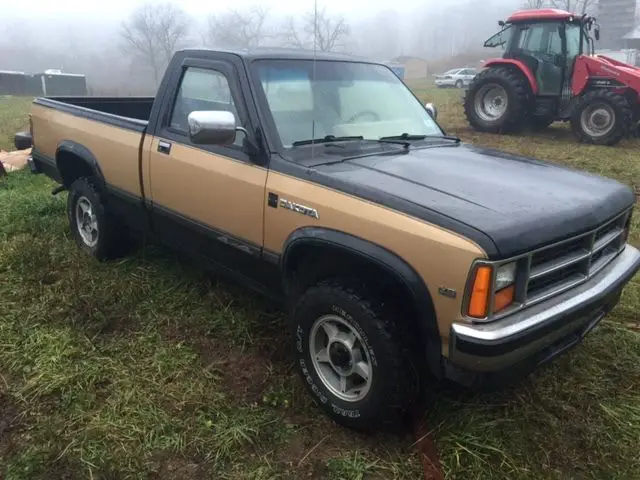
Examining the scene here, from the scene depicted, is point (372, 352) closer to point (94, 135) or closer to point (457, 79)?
point (94, 135)

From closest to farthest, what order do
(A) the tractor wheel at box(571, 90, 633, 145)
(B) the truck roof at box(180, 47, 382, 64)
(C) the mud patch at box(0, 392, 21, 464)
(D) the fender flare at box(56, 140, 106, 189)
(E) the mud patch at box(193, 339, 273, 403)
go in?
1. (C) the mud patch at box(0, 392, 21, 464)
2. (E) the mud patch at box(193, 339, 273, 403)
3. (B) the truck roof at box(180, 47, 382, 64)
4. (D) the fender flare at box(56, 140, 106, 189)
5. (A) the tractor wheel at box(571, 90, 633, 145)

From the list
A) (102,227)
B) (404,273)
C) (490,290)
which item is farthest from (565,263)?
(102,227)

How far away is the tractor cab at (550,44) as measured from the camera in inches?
444

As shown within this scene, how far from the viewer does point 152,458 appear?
274 cm

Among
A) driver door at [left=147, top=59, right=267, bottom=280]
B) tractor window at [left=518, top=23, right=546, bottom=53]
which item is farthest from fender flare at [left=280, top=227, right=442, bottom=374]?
tractor window at [left=518, top=23, right=546, bottom=53]

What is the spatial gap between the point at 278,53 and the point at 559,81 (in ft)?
31.0

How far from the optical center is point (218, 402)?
3143mm

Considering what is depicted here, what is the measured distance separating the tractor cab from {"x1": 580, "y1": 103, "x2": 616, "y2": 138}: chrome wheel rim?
0.63 meters

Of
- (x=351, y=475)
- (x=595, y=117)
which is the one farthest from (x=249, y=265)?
(x=595, y=117)

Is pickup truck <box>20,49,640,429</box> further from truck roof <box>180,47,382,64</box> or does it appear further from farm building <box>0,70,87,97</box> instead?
farm building <box>0,70,87,97</box>

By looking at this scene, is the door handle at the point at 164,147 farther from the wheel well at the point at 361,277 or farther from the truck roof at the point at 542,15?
the truck roof at the point at 542,15

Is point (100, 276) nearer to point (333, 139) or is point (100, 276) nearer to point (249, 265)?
point (249, 265)

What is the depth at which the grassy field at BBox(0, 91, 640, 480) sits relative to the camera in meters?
2.71

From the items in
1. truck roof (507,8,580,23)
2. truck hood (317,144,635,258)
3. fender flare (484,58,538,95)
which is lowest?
truck hood (317,144,635,258)
